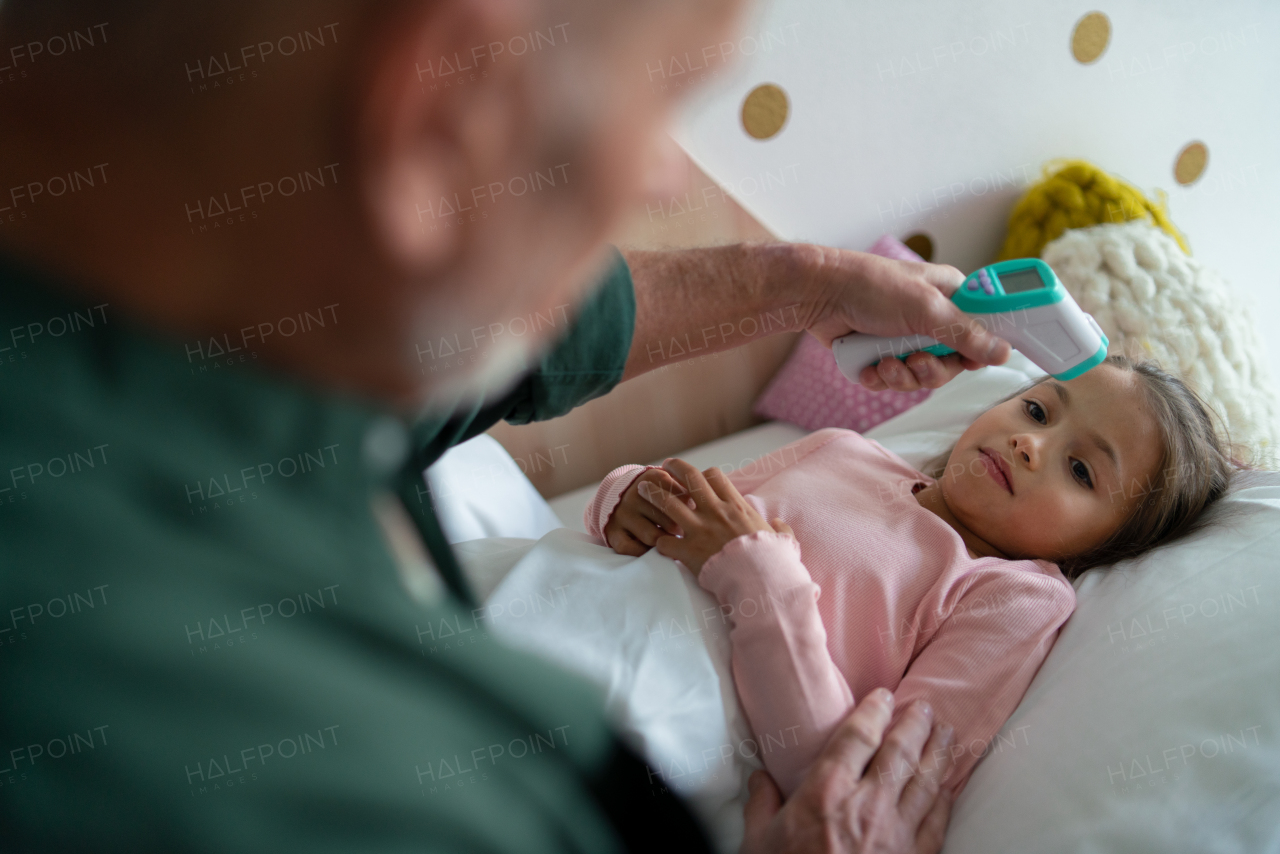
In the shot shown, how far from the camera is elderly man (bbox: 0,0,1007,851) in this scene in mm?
297

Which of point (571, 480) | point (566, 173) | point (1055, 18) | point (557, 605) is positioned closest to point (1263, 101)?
point (1055, 18)

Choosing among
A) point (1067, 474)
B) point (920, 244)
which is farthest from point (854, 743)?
point (920, 244)

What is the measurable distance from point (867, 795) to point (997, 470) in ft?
1.79

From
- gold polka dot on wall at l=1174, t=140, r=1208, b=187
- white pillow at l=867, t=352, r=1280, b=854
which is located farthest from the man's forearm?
gold polka dot on wall at l=1174, t=140, r=1208, b=187

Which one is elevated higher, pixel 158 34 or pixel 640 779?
pixel 158 34

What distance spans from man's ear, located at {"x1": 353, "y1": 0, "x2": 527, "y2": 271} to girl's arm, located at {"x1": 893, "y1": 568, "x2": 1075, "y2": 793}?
790mm

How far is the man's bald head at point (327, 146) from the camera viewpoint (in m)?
0.29

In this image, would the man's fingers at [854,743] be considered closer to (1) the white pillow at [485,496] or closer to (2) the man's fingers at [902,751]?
(2) the man's fingers at [902,751]

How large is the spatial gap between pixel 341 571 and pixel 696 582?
616mm

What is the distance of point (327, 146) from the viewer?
297mm

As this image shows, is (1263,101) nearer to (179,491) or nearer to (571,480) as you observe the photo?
(571,480)

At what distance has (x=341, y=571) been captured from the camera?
0.36 m

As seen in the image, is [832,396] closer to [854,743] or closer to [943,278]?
[943,278]

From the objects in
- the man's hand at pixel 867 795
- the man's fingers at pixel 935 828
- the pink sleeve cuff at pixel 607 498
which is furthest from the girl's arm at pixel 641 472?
the man's fingers at pixel 935 828
